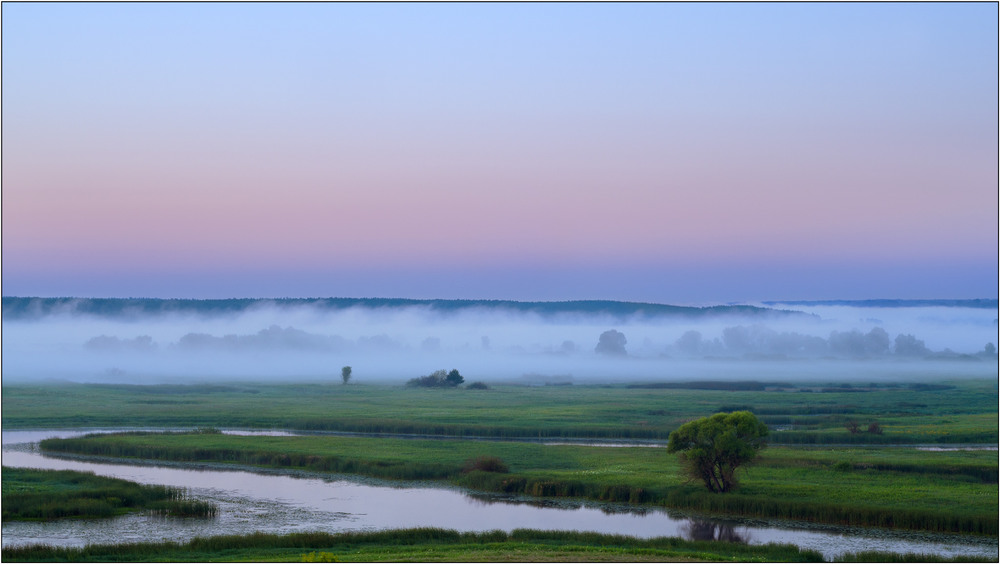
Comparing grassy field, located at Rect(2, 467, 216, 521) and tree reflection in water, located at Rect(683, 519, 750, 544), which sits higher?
tree reflection in water, located at Rect(683, 519, 750, 544)

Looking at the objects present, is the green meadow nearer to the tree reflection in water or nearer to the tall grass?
the tall grass

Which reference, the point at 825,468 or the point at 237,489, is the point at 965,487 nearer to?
the point at 825,468

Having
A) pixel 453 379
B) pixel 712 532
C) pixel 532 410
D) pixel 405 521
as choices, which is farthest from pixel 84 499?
pixel 453 379

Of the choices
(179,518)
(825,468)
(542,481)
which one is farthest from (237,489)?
(825,468)

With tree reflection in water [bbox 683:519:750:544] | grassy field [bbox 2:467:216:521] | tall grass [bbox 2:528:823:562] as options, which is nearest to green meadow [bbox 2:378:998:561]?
tall grass [bbox 2:528:823:562]

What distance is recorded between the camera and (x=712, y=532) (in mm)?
33531

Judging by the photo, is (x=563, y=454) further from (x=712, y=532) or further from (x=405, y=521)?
(x=712, y=532)

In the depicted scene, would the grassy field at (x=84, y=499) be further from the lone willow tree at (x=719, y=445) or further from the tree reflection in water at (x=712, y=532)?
the lone willow tree at (x=719, y=445)

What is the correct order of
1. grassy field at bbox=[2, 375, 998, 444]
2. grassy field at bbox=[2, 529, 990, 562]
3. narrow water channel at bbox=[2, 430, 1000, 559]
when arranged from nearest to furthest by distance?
grassy field at bbox=[2, 529, 990, 562]
narrow water channel at bbox=[2, 430, 1000, 559]
grassy field at bbox=[2, 375, 998, 444]

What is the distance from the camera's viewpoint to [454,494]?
42.1 metres

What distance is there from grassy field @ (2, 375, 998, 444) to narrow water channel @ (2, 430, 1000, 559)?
2671cm

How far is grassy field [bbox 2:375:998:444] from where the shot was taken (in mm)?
68812

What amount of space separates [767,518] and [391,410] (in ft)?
189

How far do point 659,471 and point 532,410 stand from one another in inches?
1768
